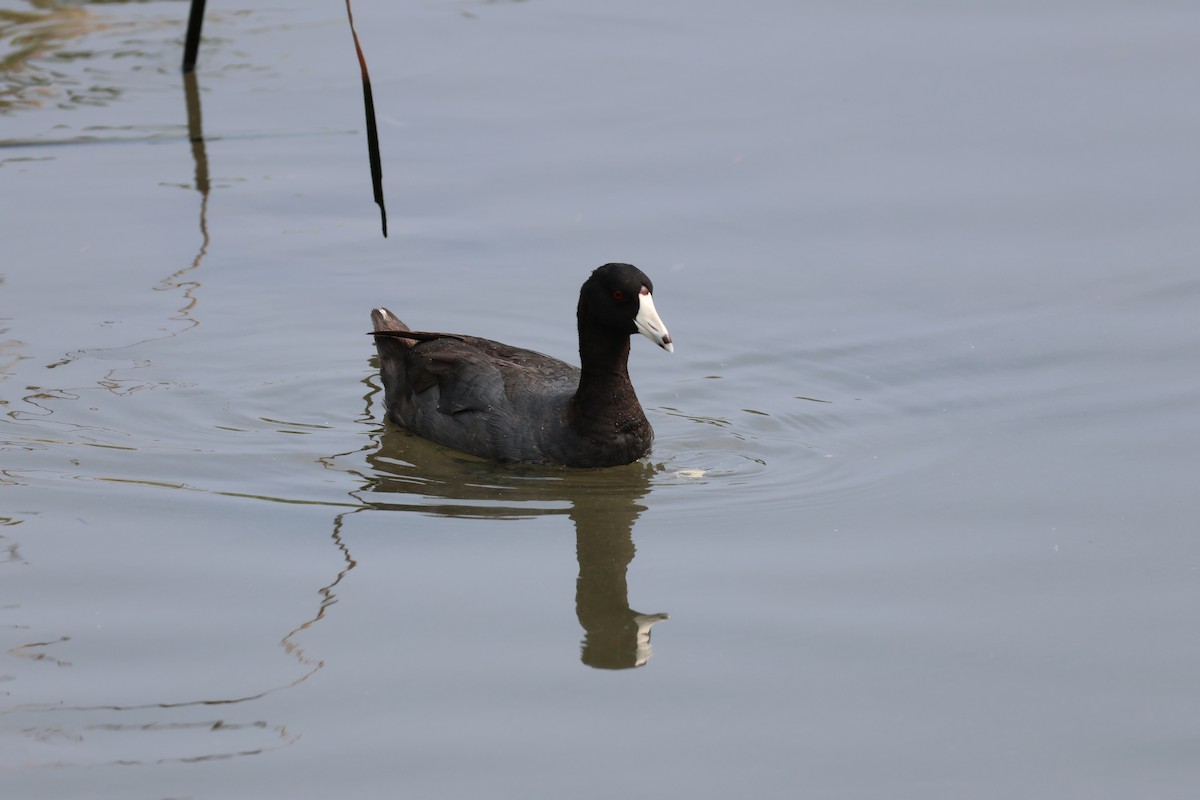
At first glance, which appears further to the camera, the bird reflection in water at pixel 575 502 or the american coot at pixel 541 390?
the american coot at pixel 541 390

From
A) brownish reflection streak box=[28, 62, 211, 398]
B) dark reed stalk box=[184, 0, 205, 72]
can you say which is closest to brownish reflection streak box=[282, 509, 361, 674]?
brownish reflection streak box=[28, 62, 211, 398]

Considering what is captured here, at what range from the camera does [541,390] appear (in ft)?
25.0

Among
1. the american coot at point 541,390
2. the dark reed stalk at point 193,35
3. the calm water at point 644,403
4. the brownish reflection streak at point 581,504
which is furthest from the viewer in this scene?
the dark reed stalk at point 193,35

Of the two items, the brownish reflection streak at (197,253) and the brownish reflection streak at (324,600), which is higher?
the brownish reflection streak at (197,253)

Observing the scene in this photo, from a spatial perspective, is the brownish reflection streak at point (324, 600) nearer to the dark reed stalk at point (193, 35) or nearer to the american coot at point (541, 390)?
the american coot at point (541, 390)

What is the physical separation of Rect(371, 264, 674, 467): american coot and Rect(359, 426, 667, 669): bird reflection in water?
0.09 m

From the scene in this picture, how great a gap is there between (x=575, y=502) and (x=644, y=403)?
1.30m

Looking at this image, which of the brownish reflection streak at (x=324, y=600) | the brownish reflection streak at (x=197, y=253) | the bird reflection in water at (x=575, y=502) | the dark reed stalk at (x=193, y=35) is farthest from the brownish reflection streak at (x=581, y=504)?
the dark reed stalk at (x=193, y=35)

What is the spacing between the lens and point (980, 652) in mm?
5281

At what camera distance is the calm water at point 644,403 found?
4.85 m

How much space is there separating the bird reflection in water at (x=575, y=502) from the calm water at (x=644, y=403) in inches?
1.0

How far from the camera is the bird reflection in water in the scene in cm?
557

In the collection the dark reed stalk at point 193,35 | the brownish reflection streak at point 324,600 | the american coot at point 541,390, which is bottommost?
the brownish reflection streak at point 324,600

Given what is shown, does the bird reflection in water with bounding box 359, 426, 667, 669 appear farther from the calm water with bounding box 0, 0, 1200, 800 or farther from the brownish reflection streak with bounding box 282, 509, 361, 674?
the brownish reflection streak with bounding box 282, 509, 361, 674
